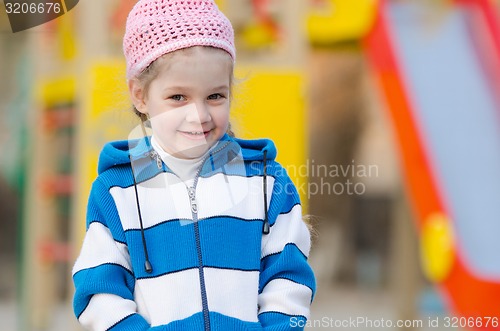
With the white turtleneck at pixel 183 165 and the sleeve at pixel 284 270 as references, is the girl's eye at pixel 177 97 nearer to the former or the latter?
the white turtleneck at pixel 183 165

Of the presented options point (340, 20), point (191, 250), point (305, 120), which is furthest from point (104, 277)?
point (340, 20)

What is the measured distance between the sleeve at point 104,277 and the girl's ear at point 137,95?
16 cm

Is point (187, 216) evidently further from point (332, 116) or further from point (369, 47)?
point (332, 116)

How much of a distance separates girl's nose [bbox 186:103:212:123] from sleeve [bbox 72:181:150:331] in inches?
7.9

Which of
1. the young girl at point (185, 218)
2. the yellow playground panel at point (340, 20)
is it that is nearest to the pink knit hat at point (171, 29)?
the young girl at point (185, 218)

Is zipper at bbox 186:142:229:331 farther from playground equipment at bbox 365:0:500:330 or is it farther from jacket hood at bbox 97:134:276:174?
playground equipment at bbox 365:0:500:330

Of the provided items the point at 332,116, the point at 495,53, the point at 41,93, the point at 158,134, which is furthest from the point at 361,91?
the point at 158,134

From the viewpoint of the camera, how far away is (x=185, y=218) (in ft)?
4.70

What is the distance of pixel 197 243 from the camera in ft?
4.62

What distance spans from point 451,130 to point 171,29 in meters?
3.02

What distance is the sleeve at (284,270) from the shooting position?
1412 mm

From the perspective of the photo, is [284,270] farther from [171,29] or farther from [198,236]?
[171,29]

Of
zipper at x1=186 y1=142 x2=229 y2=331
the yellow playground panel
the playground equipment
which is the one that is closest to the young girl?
zipper at x1=186 y1=142 x2=229 y2=331

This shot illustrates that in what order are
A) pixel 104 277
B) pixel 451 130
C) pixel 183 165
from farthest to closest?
1. pixel 451 130
2. pixel 183 165
3. pixel 104 277
